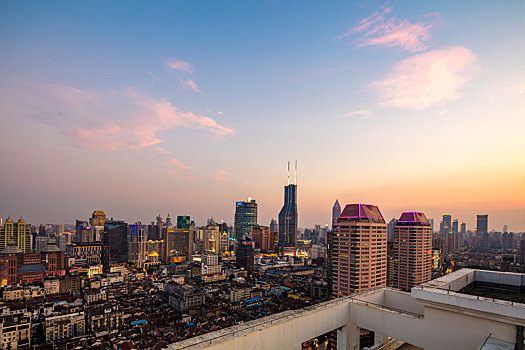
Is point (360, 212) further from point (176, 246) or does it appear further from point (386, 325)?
point (176, 246)

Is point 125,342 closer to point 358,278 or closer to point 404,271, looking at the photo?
point 358,278

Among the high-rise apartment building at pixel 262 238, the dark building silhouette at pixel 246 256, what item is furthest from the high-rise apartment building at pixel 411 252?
the high-rise apartment building at pixel 262 238

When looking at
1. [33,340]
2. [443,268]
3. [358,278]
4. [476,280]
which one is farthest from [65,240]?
[476,280]

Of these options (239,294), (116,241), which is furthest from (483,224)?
(116,241)

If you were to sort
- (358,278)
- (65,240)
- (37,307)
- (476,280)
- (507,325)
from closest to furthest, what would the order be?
1. (507,325)
2. (476,280)
3. (358,278)
4. (37,307)
5. (65,240)

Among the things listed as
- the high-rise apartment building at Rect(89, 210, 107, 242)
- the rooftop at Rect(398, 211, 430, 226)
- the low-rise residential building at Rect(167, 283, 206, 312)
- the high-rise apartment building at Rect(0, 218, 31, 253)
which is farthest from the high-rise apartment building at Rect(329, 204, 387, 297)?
the high-rise apartment building at Rect(89, 210, 107, 242)

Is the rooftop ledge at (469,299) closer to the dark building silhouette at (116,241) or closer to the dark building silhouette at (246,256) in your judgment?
the dark building silhouette at (246,256)
